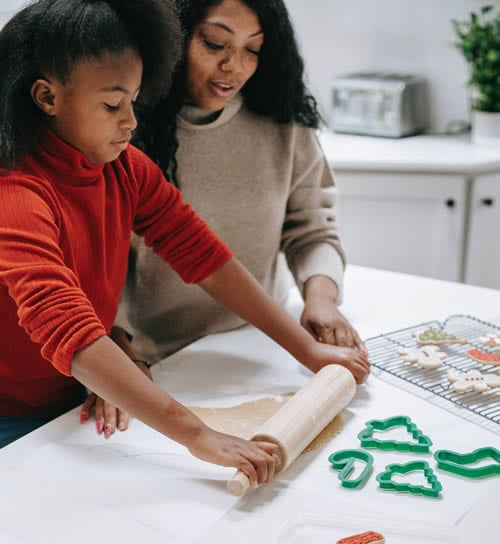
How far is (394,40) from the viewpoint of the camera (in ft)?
9.38

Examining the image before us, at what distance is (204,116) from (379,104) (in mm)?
1378

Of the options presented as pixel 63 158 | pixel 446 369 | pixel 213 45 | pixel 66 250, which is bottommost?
pixel 446 369

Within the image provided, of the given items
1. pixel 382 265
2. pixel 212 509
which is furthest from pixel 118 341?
pixel 382 265

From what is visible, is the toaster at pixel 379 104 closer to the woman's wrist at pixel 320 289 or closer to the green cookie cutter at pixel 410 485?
the woman's wrist at pixel 320 289

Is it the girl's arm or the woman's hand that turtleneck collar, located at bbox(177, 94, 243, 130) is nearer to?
the woman's hand

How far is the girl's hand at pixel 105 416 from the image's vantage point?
1.05 metres

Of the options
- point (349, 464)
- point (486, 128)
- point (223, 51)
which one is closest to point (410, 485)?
point (349, 464)

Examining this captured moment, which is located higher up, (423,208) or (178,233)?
(178,233)

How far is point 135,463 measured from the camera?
978 millimetres

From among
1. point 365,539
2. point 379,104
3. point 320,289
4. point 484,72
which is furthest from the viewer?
point 379,104

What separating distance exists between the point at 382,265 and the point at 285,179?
1116 millimetres

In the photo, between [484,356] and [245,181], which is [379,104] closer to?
[245,181]

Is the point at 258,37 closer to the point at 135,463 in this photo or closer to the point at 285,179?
the point at 285,179

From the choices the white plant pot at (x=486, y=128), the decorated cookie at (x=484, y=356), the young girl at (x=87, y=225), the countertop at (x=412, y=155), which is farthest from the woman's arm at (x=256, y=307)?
the white plant pot at (x=486, y=128)
